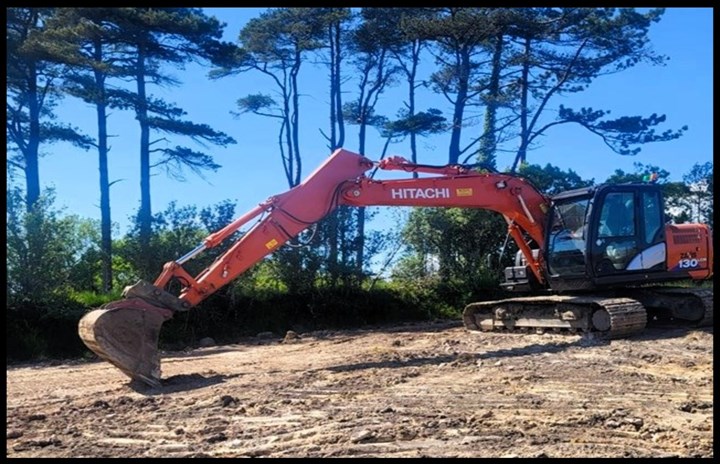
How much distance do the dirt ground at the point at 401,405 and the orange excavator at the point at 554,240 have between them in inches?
40.3

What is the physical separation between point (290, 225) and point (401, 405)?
387 cm

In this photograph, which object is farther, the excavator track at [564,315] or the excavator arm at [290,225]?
the excavator track at [564,315]

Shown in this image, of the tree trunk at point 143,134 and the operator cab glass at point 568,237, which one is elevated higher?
the tree trunk at point 143,134

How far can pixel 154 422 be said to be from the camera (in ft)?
19.1

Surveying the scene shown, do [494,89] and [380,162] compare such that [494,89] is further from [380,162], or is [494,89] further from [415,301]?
[380,162]

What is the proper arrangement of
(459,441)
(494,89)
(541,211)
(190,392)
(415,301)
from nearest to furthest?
(459,441)
(190,392)
(541,211)
(415,301)
(494,89)

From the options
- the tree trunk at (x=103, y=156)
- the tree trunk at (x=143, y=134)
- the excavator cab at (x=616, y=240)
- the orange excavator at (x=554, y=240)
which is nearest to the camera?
the orange excavator at (x=554, y=240)

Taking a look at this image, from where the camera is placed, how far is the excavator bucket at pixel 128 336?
25.0 feet

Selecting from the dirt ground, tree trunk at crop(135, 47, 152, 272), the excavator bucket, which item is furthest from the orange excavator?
tree trunk at crop(135, 47, 152, 272)

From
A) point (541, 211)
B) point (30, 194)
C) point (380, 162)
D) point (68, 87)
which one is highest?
point (68, 87)

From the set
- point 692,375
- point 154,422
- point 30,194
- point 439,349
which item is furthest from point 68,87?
point 692,375

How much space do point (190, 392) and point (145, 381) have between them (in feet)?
2.50

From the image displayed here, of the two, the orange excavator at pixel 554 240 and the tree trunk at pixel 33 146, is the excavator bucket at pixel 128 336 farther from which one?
the tree trunk at pixel 33 146

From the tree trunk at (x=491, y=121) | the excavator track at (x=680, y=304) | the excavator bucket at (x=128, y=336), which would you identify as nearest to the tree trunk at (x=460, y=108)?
the tree trunk at (x=491, y=121)
